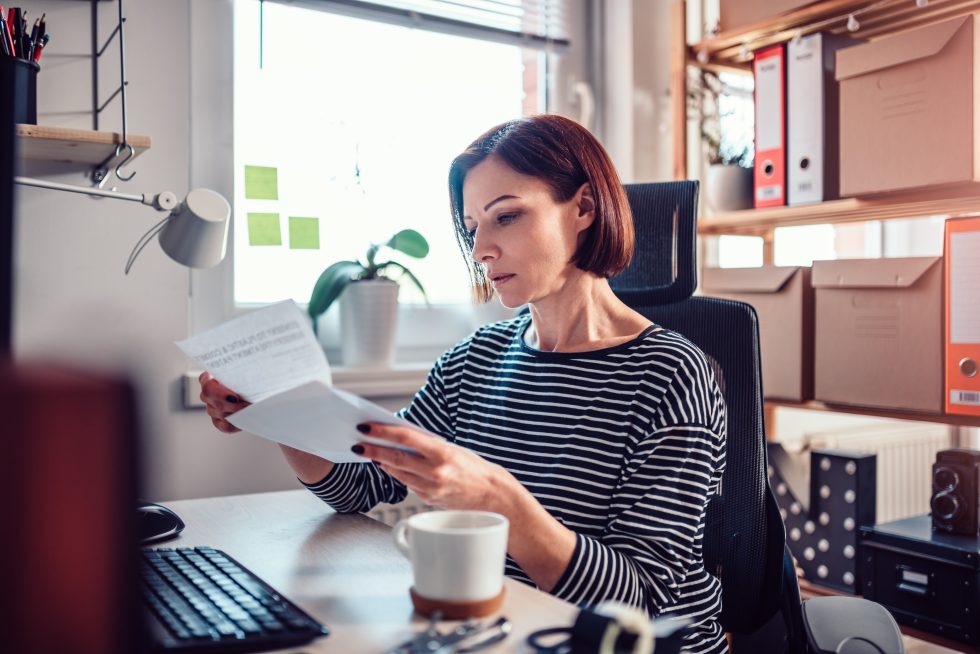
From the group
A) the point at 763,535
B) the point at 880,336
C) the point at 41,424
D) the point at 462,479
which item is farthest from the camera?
the point at 880,336

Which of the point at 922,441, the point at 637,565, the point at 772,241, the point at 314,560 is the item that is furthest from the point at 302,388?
the point at 922,441

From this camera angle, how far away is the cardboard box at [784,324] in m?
1.68

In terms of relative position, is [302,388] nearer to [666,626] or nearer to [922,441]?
[666,626]

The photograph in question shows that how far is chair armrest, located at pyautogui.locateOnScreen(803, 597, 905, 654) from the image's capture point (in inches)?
37.0

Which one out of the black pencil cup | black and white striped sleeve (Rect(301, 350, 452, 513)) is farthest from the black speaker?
the black pencil cup

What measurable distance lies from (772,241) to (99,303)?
59.5 inches

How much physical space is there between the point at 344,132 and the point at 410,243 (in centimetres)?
32

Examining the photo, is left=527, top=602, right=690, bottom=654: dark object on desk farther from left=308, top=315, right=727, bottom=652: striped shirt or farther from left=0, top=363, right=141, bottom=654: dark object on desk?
left=0, top=363, right=141, bottom=654: dark object on desk

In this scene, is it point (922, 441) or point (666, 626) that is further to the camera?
point (922, 441)

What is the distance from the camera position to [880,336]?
155cm

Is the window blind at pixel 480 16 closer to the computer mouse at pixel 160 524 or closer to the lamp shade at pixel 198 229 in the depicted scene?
the lamp shade at pixel 198 229

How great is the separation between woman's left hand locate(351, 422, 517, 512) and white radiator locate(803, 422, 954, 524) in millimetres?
1867

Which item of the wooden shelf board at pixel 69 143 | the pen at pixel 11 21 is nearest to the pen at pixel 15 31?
the pen at pixel 11 21

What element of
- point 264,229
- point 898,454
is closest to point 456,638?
point 264,229
